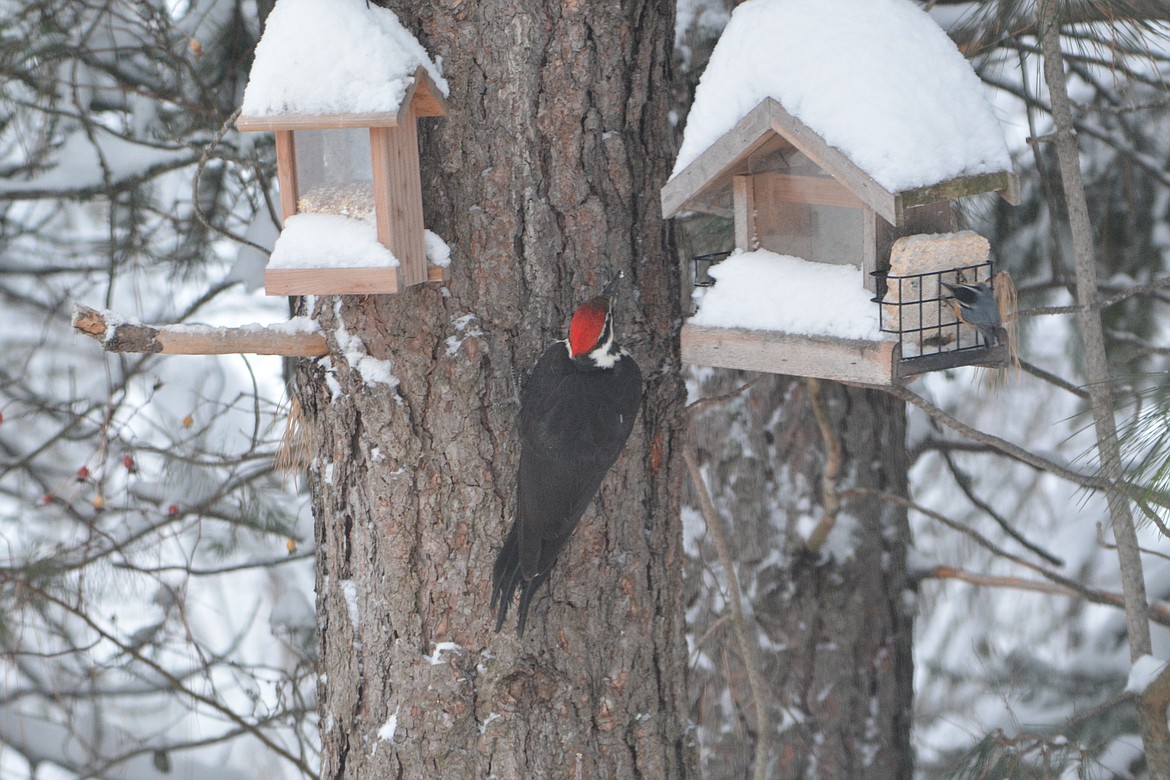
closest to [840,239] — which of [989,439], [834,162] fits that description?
[834,162]

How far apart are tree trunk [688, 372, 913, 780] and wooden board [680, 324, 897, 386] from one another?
1.67 m

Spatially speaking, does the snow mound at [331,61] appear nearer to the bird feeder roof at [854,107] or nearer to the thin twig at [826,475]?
the bird feeder roof at [854,107]

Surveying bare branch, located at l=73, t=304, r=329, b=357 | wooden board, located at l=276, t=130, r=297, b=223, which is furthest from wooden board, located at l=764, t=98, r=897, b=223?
bare branch, located at l=73, t=304, r=329, b=357

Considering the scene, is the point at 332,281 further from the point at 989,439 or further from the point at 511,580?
the point at 989,439

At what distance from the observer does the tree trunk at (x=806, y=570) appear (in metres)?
3.68

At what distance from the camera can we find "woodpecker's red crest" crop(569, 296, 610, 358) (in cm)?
192

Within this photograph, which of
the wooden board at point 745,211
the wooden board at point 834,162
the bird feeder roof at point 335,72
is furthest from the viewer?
the wooden board at point 745,211

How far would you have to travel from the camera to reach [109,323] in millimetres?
1821

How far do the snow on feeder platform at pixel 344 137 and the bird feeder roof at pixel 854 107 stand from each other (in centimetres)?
46

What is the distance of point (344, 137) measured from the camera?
1.91m

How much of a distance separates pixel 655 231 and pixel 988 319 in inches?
27.2

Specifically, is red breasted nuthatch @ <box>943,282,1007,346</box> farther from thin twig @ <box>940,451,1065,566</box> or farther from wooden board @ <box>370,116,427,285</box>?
thin twig @ <box>940,451,1065,566</box>

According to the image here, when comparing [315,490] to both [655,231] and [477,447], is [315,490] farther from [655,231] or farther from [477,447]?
[655,231]

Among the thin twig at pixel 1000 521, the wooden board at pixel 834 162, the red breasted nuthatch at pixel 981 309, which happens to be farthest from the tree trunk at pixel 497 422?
the thin twig at pixel 1000 521
